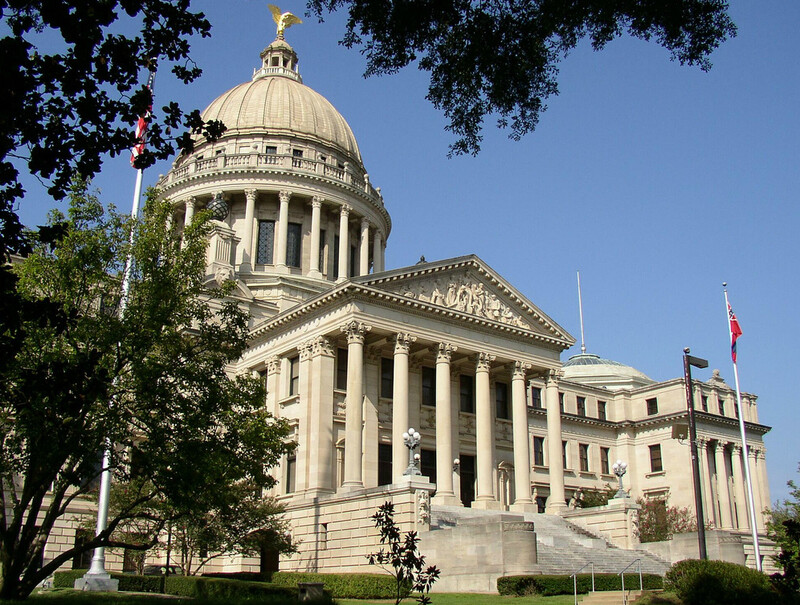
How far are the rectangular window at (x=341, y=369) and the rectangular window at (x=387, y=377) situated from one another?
233cm

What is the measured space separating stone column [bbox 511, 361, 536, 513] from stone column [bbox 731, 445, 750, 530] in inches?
1348

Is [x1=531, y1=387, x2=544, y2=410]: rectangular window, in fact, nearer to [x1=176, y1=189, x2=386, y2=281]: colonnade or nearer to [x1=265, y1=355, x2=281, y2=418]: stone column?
[x1=176, y1=189, x2=386, y2=281]: colonnade

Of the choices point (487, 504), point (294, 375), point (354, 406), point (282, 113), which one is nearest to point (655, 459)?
point (487, 504)

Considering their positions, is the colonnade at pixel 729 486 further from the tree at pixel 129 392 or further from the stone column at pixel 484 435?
the tree at pixel 129 392

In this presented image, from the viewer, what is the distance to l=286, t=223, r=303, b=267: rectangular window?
66875mm

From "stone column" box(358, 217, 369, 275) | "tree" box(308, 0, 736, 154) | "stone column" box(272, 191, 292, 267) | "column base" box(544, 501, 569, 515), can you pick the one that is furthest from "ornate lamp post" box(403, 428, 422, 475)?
"stone column" box(358, 217, 369, 275)

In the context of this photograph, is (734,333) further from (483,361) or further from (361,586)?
(361,586)

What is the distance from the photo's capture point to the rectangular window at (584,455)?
7038cm

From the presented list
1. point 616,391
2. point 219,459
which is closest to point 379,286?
point 219,459

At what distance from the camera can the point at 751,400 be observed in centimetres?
7844

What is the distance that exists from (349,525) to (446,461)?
7.51 m

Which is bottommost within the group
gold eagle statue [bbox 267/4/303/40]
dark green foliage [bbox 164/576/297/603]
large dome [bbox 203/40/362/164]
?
dark green foliage [bbox 164/576/297/603]

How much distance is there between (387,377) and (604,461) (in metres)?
33.5

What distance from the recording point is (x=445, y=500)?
41344mm
